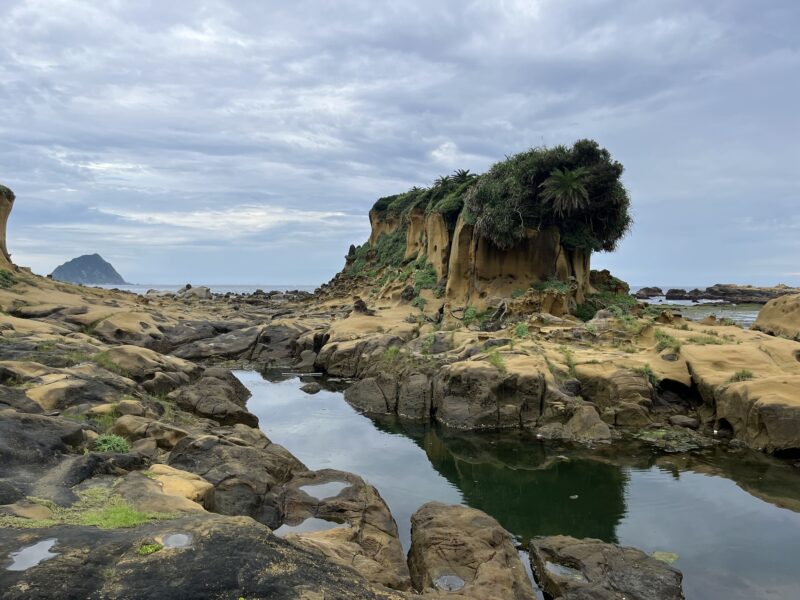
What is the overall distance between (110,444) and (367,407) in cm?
1397

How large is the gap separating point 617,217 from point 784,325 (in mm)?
12163

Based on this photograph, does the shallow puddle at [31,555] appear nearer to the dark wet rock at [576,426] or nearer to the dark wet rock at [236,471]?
the dark wet rock at [236,471]

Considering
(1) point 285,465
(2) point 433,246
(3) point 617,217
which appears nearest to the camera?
(1) point 285,465

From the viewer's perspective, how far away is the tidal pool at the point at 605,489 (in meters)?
10.5

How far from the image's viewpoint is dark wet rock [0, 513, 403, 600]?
15.0ft

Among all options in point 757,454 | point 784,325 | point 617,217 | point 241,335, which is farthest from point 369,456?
point 784,325

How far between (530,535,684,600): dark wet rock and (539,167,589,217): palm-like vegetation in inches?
1067

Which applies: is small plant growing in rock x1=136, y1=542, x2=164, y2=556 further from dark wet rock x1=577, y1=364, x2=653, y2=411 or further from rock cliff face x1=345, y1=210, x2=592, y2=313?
rock cliff face x1=345, y1=210, x2=592, y2=313

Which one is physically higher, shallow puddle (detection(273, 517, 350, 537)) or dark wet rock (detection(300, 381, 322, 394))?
shallow puddle (detection(273, 517, 350, 537))

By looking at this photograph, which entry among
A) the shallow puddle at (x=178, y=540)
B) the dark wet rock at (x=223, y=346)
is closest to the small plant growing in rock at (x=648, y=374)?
the shallow puddle at (x=178, y=540)

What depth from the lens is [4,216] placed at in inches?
1586

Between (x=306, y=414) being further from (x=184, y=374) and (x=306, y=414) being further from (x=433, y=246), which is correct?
(x=433, y=246)

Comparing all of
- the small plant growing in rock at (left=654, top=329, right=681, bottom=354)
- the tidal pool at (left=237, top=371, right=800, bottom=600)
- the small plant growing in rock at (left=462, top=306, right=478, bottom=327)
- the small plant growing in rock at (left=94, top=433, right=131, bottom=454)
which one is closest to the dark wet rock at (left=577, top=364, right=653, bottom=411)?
the tidal pool at (left=237, top=371, right=800, bottom=600)

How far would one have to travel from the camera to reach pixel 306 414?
74.9ft
